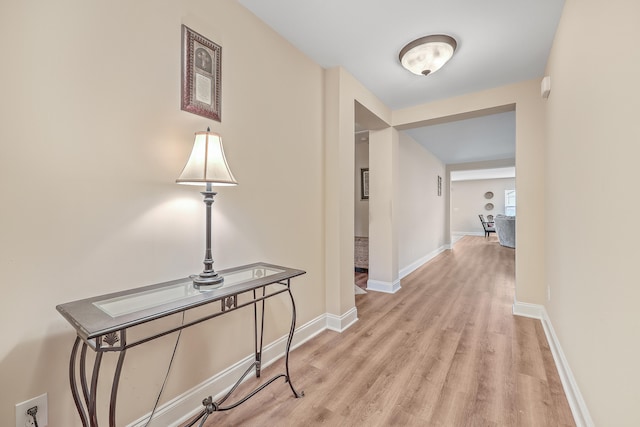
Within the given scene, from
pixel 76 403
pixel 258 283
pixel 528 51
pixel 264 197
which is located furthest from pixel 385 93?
pixel 76 403

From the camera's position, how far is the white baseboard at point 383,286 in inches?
138

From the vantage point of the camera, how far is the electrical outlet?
3.02 ft

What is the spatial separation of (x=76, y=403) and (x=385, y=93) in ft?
10.8

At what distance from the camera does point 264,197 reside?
1.87 m

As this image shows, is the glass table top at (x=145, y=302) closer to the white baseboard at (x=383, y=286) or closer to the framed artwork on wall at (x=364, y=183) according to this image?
the white baseboard at (x=383, y=286)

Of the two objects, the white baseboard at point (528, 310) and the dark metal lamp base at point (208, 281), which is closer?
the dark metal lamp base at point (208, 281)

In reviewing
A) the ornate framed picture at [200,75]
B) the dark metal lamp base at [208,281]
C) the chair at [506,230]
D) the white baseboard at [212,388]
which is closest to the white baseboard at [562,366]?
the white baseboard at [212,388]

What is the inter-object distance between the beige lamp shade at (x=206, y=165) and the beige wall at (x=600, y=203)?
149 cm

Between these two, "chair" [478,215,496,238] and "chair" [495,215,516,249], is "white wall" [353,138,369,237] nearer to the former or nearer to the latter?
"chair" [495,215,516,249]

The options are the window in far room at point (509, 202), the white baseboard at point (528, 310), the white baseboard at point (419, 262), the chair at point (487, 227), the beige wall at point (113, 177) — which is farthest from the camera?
the window in far room at point (509, 202)

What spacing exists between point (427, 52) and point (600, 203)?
1.55 meters

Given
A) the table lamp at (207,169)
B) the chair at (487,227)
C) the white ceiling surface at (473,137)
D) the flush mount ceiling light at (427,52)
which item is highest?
the white ceiling surface at (473,137)

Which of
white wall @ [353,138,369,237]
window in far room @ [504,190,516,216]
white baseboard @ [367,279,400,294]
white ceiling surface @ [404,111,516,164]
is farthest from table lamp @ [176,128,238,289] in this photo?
window in far room @ [504,190,516,216]

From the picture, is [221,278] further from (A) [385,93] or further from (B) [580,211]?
(A) [385,93]
